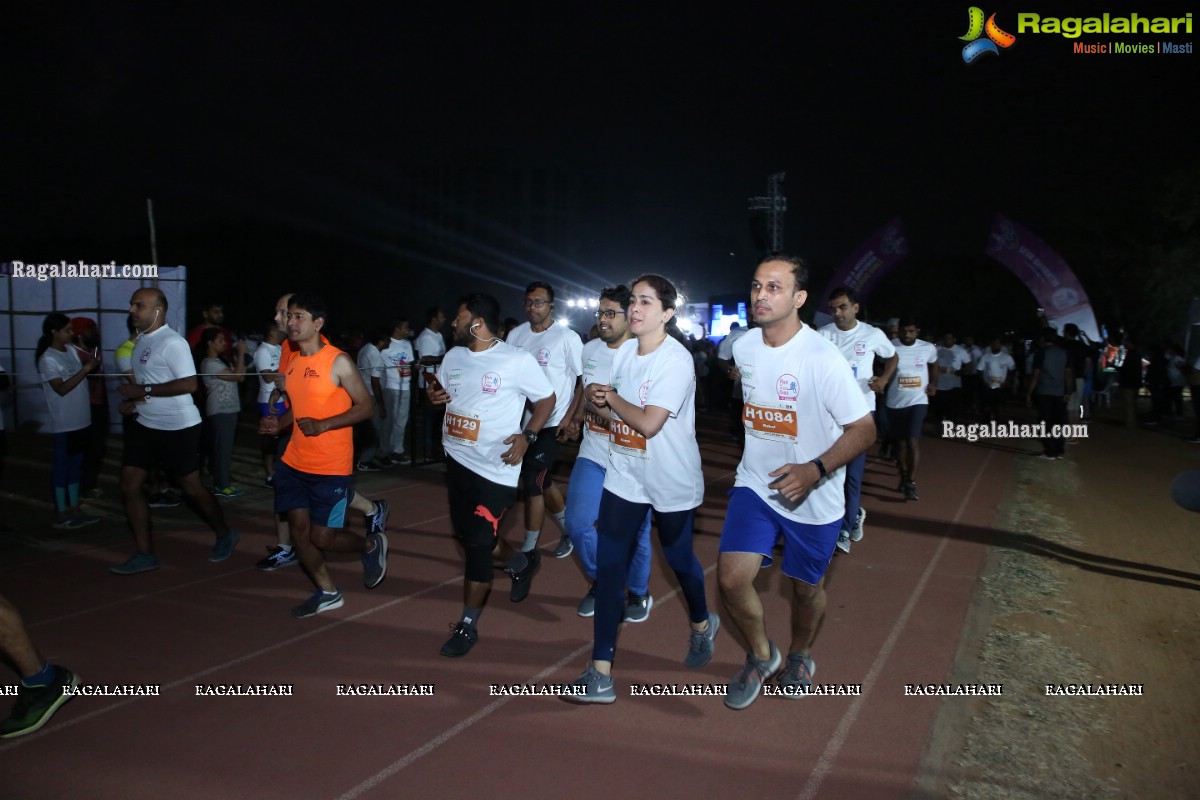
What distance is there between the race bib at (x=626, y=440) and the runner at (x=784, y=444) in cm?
51

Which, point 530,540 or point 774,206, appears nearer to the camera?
point 530,540

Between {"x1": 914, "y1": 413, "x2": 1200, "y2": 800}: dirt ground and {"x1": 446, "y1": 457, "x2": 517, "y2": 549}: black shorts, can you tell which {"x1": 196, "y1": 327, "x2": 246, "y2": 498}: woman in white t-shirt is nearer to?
{"x1": 446, "y1": 457, "x2": 517, "y2": 549}: black shorts

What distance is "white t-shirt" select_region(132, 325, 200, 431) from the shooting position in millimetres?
6434

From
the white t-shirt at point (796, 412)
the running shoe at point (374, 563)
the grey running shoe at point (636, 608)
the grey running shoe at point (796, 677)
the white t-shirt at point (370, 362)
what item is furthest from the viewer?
the white t-shirt at point (370, 362)

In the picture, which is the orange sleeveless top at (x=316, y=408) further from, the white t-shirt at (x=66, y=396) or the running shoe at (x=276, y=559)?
the white t-shirt at (x=66, y=396)

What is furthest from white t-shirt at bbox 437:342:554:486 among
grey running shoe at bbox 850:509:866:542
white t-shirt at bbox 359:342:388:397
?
white t-shirt at bbox 359:342:388:397

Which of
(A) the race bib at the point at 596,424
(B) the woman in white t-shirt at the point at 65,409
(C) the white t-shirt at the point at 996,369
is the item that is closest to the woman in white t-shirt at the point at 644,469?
(A) the race bib at the point at 596,424

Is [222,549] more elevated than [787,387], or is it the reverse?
[787,387]

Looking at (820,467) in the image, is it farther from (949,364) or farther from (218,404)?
(949,364)

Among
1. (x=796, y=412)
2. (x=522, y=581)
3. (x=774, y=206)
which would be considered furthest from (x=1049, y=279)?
(x=796, y=412)

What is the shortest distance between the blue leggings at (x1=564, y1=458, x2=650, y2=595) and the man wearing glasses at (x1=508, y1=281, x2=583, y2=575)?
96cm

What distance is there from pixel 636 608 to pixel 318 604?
6.88 feet

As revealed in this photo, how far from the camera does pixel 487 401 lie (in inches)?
202

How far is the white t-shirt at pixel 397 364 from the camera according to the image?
39.8ft
